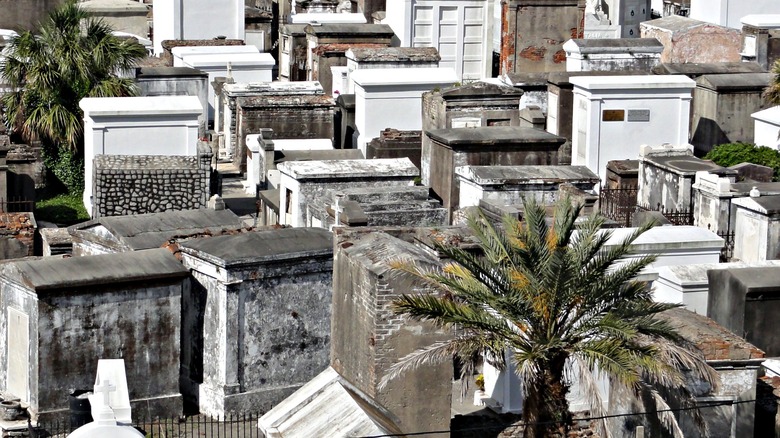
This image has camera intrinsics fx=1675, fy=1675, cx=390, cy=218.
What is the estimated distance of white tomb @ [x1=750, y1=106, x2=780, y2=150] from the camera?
34406mm

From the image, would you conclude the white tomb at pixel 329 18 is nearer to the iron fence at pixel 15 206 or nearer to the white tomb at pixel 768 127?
the white tomb at pixel 768 127

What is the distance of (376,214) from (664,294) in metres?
5.82

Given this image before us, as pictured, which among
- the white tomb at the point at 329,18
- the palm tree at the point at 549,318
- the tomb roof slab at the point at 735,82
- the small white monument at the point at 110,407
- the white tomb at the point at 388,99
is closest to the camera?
the small white monument at the point at 110,407

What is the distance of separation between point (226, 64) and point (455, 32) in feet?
23.9

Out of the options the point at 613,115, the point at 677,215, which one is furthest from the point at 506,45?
the point at 677,215

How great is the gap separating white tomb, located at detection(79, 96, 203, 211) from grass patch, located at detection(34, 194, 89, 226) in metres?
0.32

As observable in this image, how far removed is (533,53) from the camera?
43844mm

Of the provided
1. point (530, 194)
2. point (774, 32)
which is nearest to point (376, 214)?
point (530, 194)

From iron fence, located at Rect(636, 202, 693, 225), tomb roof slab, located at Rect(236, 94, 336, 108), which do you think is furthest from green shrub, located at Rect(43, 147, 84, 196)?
iron fence, located at Rect(636, 202, 693, 225)

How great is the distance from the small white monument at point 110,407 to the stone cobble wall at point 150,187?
11081 mm

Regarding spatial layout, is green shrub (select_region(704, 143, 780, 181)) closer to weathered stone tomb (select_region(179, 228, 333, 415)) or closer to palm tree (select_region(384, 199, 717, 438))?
weathered stone tomb (select_region(179, 228, 333, 415))

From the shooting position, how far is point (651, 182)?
31.5 m

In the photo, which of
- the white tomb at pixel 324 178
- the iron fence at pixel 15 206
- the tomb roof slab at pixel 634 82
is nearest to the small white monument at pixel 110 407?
the white tomb at pixel 324 178

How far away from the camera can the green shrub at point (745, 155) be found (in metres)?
33.0
